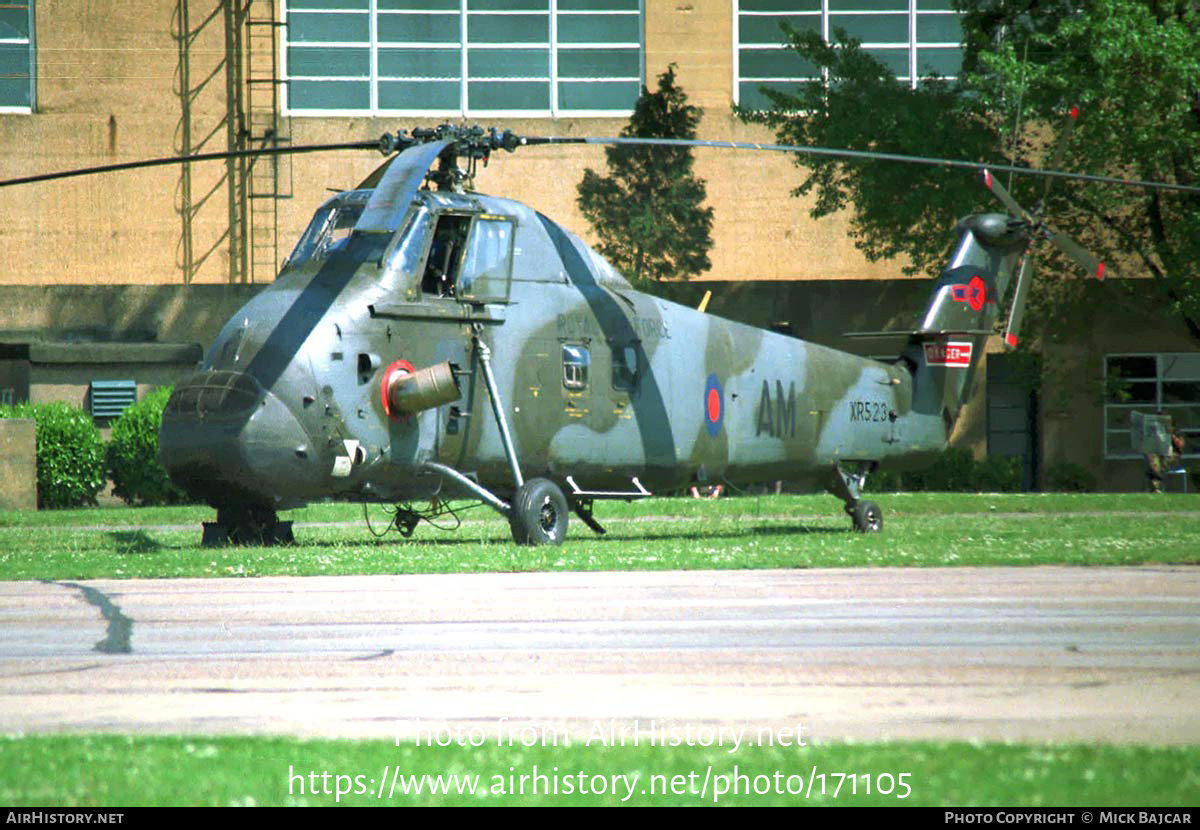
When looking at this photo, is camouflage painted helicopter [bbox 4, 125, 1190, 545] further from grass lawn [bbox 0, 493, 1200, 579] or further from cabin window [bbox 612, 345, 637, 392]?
grass lawn [bbox 0, 493, 1200, 579]

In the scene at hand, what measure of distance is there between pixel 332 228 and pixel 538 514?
417 cm

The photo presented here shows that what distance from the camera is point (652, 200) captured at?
130 ft

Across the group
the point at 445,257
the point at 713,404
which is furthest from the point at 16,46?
the point at 445,257

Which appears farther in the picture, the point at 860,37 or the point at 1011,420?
the point at 860,37

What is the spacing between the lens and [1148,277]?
4091cm

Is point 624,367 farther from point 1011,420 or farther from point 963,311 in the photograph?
point 1011,420

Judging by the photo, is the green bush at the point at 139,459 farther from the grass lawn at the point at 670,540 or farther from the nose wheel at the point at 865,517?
the nose wheel at the point at 865,517

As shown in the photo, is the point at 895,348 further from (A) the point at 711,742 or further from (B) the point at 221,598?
(A) the point at 711,742

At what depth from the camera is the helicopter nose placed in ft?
55.6

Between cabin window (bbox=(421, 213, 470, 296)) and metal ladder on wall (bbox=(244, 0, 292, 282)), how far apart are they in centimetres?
2571

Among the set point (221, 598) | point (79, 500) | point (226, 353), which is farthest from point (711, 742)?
point (79, 500)

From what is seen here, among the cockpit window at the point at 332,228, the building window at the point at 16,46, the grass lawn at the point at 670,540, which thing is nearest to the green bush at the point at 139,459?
the grass lawn at the point at 670,540

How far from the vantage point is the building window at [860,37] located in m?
44.7

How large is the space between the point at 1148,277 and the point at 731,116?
12.0 metres
